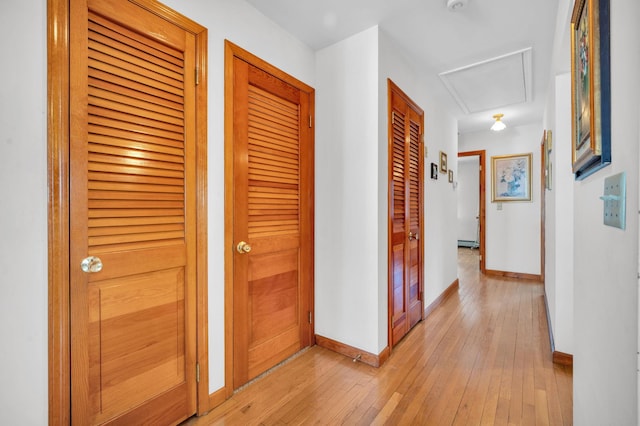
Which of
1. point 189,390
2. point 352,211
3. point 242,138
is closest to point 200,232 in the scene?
point 242,138

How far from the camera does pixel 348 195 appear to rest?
224 cm

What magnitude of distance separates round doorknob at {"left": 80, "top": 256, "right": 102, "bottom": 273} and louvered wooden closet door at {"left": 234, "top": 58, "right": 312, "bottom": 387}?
694mm

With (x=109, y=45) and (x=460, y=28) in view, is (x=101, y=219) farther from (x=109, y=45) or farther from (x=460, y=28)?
(x=460, y=28)

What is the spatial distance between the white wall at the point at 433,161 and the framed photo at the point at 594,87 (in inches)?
46.5

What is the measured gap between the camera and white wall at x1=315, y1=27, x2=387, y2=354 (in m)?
2.13

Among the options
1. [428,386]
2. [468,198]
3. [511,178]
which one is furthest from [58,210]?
[468,198]

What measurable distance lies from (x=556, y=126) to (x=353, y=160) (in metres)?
1.50

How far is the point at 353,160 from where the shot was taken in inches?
87.0

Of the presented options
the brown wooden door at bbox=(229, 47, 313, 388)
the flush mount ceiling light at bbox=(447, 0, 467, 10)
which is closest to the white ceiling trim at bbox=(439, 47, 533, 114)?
the flush mount ceiling light at bbox=(447, 0, 467, 10)

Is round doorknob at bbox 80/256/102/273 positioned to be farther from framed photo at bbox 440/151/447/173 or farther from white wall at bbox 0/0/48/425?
framed photo at bbox 440/151/447/173

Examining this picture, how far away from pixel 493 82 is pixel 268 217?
8.53 feet

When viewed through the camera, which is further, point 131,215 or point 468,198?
point 468,198

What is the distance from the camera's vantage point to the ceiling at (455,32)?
74.7 inches

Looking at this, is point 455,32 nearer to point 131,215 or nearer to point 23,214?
point 131,215
